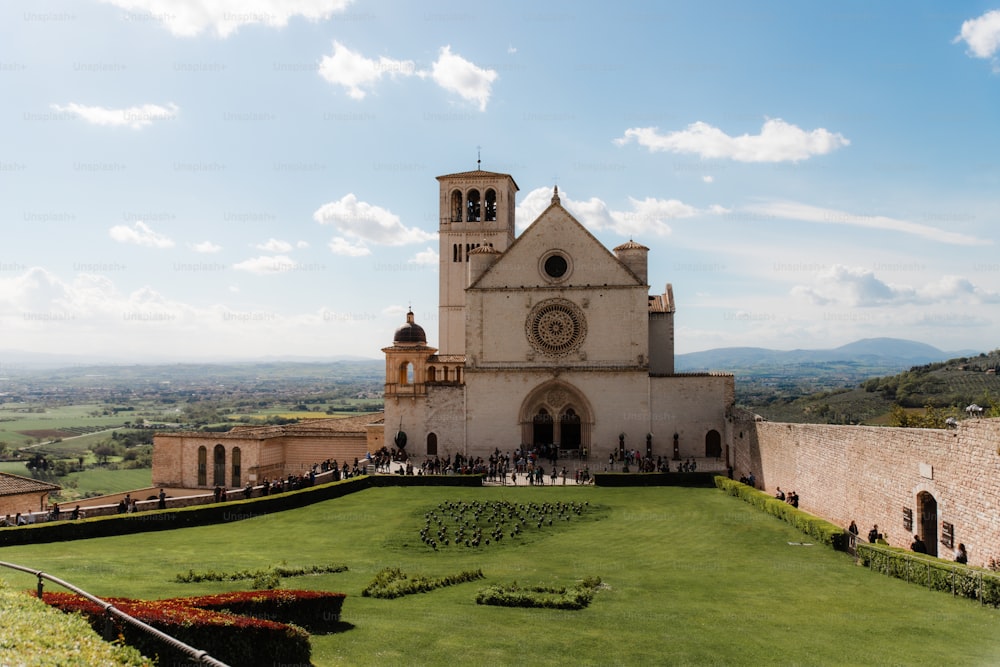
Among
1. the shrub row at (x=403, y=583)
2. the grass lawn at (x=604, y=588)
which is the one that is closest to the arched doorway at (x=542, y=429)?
the grass lawn at (x=604, y=588)

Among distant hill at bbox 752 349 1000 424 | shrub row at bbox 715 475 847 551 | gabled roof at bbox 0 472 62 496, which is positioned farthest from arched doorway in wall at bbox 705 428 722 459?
distant hill at bbox 752 349 1000 424

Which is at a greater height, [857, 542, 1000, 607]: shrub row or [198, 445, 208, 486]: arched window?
[857, 542, 1000, 607]: shrub row

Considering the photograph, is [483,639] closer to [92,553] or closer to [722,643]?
[722,643]

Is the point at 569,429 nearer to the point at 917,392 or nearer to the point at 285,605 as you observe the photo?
the point at 285,605

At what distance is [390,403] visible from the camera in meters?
43.2

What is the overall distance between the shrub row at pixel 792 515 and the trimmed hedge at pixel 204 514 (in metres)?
10.8

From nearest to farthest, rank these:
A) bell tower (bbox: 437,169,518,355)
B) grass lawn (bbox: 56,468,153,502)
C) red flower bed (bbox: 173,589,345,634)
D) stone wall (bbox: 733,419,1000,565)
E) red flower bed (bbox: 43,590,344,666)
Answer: red flower bed (bbox: 43,590,344,666), red flower bed (bbox: 173,589,345,634), stone wall (bbox: 733,419,1000,565), bell tower (bbox: 437,169,518,355), grass lawn (bbox: 56,468,153,502)

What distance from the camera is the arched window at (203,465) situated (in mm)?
42969

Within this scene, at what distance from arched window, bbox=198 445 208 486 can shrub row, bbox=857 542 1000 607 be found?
34.6m

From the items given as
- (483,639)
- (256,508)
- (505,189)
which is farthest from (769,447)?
(505,189)

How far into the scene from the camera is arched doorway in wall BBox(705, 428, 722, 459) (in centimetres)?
4119

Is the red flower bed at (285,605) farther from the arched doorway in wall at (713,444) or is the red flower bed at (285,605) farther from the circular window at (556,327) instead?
the arched doorway in wall at (713,444)

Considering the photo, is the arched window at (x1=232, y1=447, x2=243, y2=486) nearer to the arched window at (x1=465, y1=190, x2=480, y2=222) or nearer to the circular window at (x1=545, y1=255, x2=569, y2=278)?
the circular window at (x1=545, y1=255, x2=569, y2=278)

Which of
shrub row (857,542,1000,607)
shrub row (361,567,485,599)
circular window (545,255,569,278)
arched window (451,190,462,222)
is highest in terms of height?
arched window (451,190,462,222)
